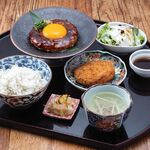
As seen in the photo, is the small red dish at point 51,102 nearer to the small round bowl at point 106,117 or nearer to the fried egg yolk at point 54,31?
the small round bowl at point 106,117

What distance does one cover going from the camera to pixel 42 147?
1332 millimetres

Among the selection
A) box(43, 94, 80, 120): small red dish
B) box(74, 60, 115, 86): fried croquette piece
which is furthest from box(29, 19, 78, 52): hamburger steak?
box(43, 94, 80, 120): small red dish

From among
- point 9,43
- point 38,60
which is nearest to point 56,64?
point 38,60

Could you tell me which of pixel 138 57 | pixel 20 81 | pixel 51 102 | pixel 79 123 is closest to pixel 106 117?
pixel 79 123

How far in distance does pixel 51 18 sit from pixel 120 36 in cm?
36

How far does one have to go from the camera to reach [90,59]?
5.49 feet

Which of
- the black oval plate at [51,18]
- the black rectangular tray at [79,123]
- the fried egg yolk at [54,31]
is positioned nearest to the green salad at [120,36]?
the black oval plate at [51,18]

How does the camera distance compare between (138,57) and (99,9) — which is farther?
(99,9)

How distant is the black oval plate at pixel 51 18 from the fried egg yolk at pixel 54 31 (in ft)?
0.27

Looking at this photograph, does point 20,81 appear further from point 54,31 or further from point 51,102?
point 54,31

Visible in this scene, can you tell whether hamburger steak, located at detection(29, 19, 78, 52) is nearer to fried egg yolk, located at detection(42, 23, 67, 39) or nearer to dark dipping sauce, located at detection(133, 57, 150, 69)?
fried egg yolk, located at detection(42, 23, 67, 39)

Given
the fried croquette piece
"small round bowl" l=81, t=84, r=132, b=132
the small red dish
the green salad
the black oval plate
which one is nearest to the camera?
"small round bowl" l=81, t=84, r=132, b=132

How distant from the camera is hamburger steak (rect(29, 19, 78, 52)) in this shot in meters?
1.63

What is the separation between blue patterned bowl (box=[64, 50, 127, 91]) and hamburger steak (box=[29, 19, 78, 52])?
7 centimetres
